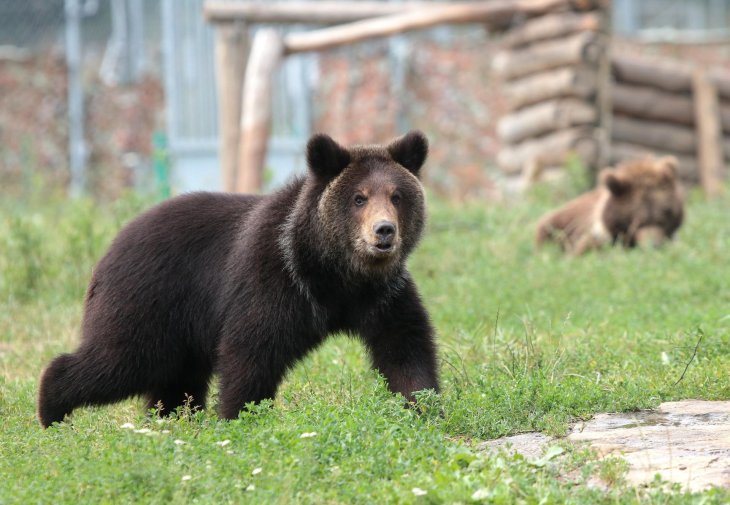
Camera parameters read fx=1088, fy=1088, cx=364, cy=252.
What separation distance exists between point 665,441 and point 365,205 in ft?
6.70

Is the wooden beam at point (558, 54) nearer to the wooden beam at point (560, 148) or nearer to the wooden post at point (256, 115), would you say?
the wooden beam at point (560, 148)

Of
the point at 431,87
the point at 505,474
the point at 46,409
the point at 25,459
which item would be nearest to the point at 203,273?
the point at 46,409

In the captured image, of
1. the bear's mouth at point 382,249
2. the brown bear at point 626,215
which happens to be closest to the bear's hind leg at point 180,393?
the bear's mouth at point 382,249

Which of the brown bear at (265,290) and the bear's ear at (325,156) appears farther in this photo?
the bear's ear at (325,156)

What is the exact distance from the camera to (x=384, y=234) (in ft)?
19.0

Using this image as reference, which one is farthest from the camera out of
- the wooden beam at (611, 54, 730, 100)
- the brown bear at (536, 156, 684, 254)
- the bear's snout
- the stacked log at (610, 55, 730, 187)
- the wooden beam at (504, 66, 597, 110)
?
the stacked log at (610, 55, 730, 187)

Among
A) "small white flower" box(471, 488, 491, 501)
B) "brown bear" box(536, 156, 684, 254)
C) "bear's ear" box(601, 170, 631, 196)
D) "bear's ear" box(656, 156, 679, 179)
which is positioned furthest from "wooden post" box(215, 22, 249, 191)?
"small white flower" box(471, 488, 491, 501)

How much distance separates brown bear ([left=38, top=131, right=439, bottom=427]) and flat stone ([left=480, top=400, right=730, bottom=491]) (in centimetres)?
94

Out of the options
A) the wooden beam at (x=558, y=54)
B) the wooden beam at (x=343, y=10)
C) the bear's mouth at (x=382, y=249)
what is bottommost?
the bear's mouth at (x=382, y=249)

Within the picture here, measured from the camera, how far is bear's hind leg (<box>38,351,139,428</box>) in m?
6.13

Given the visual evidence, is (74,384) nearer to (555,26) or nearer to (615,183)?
(615,183)

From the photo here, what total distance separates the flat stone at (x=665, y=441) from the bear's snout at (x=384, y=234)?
4.01ft

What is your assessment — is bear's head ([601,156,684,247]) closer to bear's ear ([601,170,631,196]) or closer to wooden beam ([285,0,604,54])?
bear's ear ([601,170,631,196])

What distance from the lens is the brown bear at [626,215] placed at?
39.3 feet
